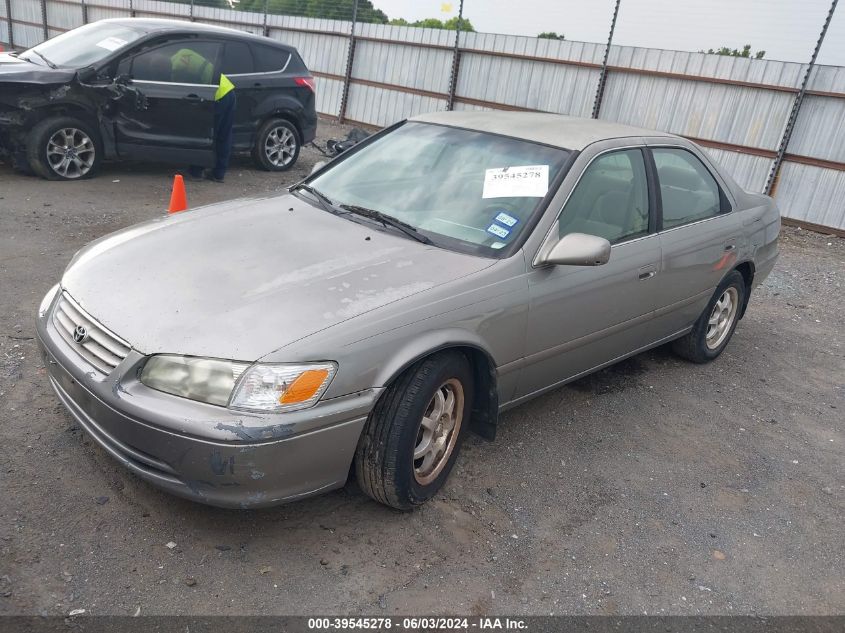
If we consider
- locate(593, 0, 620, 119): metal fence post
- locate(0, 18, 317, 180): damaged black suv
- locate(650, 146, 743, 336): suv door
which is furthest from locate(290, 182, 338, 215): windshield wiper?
locate(593, 0, 620, 119): metal fence post

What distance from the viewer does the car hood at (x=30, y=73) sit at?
24.0 ft

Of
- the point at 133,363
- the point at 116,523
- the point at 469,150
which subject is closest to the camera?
the point at 133,363

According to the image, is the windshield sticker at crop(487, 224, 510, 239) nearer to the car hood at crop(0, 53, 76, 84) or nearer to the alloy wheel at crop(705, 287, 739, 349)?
the alloy wheel at crop(705, 287, 739, 349)

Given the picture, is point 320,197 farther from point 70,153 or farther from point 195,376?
point 70,153

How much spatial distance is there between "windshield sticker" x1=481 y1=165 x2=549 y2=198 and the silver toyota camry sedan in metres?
0.01

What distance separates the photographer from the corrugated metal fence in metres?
9.84

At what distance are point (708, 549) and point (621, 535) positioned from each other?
0.39 meters

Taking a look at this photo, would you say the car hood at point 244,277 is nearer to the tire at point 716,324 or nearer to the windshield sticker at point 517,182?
the windshield sticker at point 517,182

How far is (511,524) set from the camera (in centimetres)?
317

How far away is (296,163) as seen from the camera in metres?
10.9

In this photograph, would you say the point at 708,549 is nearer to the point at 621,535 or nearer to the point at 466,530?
the point at 621,535

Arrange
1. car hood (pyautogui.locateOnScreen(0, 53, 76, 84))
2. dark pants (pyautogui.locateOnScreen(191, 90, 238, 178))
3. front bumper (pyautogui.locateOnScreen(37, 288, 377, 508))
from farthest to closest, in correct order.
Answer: dark pants (pyautogui.locateOnScreen(191, 90, 238, 178)), car hood (pyautogui.locateOnScreen(0, 53, 76, 84)), front bumper (pyautogui.locateOnScreen(37, 288, 377, 508))

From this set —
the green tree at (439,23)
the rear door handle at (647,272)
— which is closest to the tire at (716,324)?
the rear door handle at (647,272)

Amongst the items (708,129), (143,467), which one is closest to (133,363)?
(143,467)
